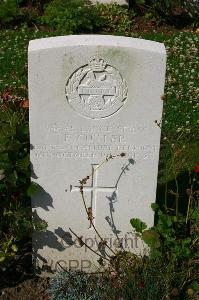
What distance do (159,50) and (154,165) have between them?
2.78ft

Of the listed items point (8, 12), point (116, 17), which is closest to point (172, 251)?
point (116, 17)

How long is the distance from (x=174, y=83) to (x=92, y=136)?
3406 millimetres

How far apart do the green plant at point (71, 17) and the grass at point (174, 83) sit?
0.23 meters

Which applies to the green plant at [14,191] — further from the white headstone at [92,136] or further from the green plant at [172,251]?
the green plant at [172,251]

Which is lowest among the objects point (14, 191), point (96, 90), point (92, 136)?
point (14, 191)

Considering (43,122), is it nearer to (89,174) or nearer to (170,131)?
(89,174)

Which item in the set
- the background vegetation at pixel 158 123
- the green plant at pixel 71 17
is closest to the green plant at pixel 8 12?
the background vegetation at pixel 158 123

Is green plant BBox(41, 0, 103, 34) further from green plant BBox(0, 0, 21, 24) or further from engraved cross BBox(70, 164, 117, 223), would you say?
engraved cross BBox(70, 164, 117, 223)

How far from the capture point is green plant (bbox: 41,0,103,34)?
348 inches

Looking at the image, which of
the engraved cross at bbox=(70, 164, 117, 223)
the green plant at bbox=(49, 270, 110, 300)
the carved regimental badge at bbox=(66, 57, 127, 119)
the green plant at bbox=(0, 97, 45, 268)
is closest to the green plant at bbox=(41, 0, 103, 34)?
the green plant at bbox=(0, 97, 45, 268)

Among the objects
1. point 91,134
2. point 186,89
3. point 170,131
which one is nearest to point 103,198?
point 91,134

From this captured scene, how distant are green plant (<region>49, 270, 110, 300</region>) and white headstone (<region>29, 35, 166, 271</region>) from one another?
165 mm

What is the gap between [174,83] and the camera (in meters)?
7.30

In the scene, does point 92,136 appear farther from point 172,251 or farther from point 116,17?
point 116,17
